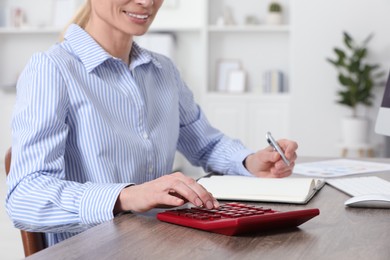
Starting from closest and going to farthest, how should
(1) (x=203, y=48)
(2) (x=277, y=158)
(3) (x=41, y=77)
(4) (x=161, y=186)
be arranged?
(4) (x=161, y=186) < (3) (x=41, y=77) < (2) (x=277, y=158) < (1) (x=203, y=48)

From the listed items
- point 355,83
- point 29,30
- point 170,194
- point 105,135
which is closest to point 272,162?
point 105,135

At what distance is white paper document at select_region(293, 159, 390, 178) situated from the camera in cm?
211

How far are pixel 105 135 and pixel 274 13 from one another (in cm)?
506

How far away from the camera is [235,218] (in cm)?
126

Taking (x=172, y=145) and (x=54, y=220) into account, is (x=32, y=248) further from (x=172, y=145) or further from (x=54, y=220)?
(x=172, y=145)

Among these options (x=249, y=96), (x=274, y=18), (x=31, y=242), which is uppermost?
(x=274, y=18)

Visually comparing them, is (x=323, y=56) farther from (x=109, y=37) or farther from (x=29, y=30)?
(x=109, y=37)

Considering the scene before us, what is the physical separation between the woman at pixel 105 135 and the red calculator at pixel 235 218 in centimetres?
3

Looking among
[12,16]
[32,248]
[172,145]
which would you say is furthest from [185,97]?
[12,16]

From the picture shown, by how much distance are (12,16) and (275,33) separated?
2.58m

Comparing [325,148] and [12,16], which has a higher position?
[12,16]

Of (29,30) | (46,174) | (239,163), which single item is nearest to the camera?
(46,174)

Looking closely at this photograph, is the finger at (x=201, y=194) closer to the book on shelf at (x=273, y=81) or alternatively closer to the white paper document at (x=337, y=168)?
the white paper document at (x=337, y=168)

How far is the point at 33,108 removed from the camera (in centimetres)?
A: 159
